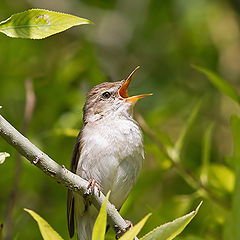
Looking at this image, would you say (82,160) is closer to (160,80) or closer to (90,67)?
(90,67)

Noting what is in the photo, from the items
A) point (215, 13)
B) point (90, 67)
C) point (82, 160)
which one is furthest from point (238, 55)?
point (82, 160)

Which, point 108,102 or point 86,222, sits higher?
point 108,102

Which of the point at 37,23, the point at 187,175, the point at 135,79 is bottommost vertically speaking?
the point at 187,175

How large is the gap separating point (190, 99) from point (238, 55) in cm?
107

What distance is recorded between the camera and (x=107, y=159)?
4.12 m

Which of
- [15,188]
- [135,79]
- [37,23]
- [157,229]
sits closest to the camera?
[157,229]

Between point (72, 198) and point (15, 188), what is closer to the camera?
point (15, 188)

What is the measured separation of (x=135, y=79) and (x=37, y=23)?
4898 mm

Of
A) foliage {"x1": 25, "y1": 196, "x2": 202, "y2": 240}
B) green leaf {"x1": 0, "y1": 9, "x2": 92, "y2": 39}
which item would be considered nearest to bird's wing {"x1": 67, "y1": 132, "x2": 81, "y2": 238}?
foliage {"x1": 25, "y1": 196, "x2": 202, "y2": 240}

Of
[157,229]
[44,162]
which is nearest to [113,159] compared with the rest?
[44,162]

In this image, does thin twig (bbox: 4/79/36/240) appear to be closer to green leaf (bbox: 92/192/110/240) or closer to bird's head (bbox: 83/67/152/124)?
bird's head (bbox: 83/67/152/124)

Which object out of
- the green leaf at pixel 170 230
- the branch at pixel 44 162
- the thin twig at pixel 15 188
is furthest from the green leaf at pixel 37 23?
the thin twig at pixel 15 188

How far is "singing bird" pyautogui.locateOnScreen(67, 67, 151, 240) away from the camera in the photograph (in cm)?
414

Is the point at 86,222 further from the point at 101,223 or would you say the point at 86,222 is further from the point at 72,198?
the point at 101,223
